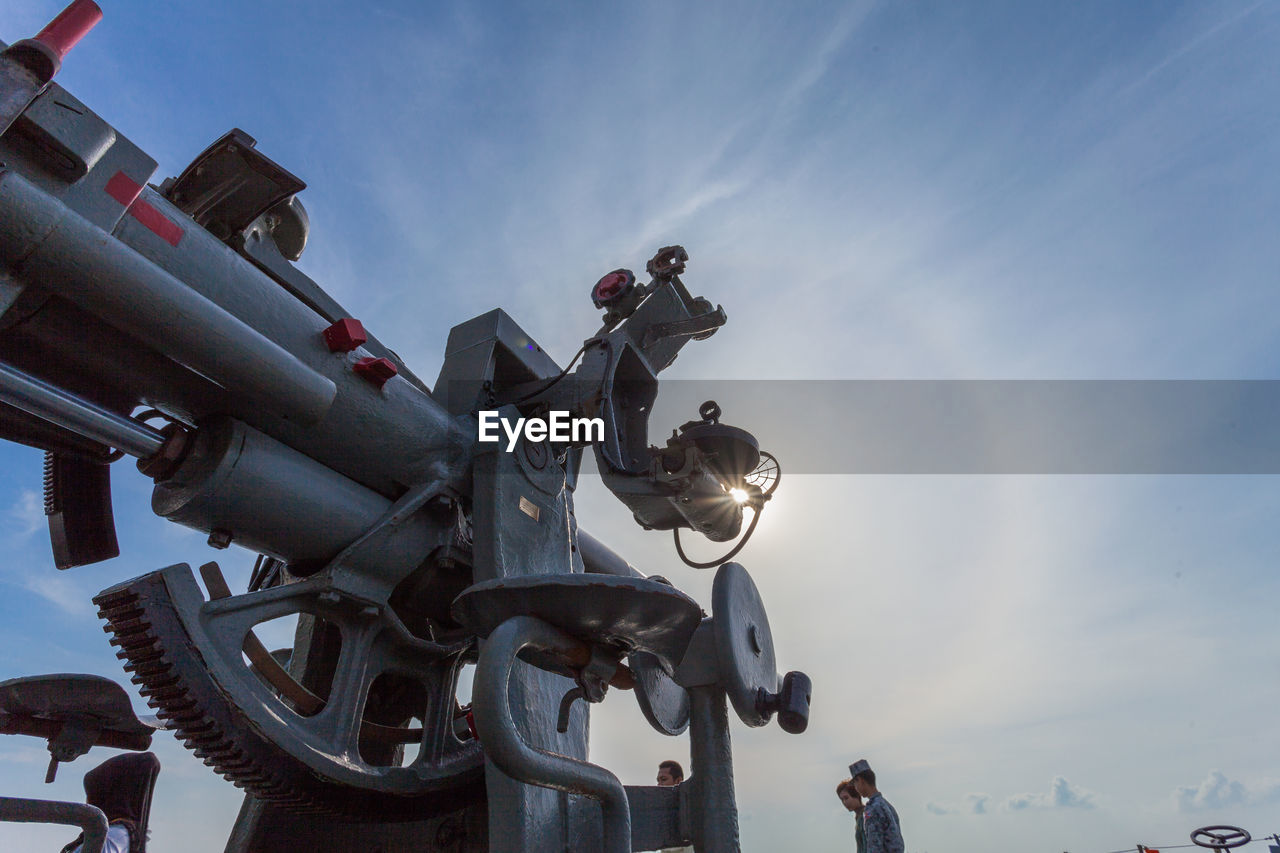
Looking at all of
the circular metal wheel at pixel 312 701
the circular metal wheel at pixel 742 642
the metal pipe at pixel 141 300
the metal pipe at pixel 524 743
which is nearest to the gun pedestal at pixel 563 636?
the metal pipe at pixel 524 743

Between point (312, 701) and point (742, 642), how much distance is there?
5.95 feet

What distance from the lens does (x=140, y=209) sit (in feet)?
8.61

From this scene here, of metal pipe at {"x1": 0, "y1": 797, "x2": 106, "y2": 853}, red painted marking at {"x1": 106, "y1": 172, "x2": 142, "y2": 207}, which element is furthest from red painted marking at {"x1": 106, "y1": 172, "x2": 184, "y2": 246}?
metal pipe at {"x1": 0, "y1": 797, "x2": 106, "y2": 853}

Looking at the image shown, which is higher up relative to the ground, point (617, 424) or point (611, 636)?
point (617, 424)

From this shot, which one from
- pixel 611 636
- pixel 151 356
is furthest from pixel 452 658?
pixel 151 356

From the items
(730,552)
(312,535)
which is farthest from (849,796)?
(312,535)

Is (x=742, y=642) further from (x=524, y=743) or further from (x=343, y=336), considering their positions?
(x=343, y=336)

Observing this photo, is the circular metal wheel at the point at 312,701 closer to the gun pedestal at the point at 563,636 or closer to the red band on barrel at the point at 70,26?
the gun pedestal at the point at 563,636

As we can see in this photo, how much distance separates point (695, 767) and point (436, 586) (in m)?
1.58

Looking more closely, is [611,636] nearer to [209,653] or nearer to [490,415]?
[209,653]

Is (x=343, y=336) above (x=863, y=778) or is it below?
above

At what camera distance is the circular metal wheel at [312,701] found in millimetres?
2596

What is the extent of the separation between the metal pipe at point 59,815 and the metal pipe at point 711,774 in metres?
1.96

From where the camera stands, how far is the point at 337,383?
3.20m
